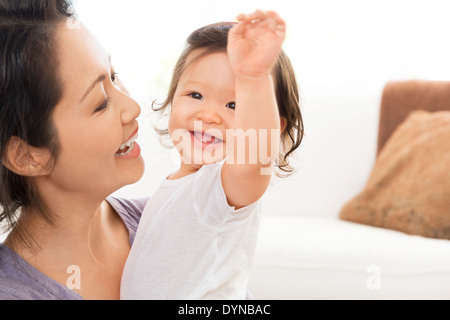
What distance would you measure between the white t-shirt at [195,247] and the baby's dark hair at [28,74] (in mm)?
232

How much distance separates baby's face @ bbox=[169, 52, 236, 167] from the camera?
0.98m

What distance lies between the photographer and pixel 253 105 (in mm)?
736

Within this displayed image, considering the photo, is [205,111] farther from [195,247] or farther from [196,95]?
[195,247]

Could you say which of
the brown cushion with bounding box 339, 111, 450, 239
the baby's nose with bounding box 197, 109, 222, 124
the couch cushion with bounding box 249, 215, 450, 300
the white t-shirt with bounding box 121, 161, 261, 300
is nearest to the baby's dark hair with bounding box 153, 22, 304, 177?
the baby's nose with bounding box 197, 109, 222, 124

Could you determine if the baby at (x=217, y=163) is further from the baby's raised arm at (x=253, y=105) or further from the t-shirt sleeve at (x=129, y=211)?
the t-shirt sleeve at (x=129, y=211)

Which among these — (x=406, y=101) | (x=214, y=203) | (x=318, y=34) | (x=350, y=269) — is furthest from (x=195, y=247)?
(x=318, y=34)

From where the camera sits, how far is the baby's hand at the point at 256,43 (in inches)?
27.5

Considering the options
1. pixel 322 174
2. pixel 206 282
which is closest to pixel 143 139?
pixel 322 174

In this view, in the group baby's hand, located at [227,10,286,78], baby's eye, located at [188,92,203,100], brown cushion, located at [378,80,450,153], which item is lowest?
baby's hand, located at [227,10,286,78]

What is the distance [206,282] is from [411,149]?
1.47 m

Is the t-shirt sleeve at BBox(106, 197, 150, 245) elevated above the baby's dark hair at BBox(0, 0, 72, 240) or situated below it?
below

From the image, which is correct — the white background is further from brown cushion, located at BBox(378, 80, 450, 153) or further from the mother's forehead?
the mother's forehead

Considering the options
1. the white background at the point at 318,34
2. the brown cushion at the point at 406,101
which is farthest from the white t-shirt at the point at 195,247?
the white background at the point at 318,34

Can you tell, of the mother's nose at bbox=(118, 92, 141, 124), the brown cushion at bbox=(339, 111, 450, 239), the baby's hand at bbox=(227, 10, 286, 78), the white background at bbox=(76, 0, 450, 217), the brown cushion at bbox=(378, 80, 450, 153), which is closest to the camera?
the baby's hand at bbox=(227, 10, 286, 78)
